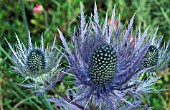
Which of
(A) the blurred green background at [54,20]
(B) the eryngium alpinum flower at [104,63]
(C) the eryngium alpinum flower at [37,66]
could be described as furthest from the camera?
(A) the blurred green background at [54,20]

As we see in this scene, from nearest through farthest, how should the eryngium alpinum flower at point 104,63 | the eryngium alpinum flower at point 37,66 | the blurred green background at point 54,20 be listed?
1. the eryngium alpinum flower at point 104,63
2. the eryngium alpinum flower at point 37,66
3. the blurred green background at point 54,20

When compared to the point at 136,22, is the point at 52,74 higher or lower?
lower

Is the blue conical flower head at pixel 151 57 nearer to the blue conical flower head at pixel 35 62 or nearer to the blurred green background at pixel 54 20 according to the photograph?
the blue conical flower head at pixel 35 62

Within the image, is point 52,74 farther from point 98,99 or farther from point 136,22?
point 136,22

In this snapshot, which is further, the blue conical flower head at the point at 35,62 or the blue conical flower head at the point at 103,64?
the blue conical flower head at the point at 35,62

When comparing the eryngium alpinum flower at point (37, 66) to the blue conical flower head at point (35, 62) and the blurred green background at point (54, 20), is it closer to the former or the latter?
the blue conical flower head at point (35, 62)

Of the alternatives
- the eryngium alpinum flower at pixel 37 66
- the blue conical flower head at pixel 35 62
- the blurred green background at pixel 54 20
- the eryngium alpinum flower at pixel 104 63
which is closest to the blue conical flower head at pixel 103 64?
the eryngium alpinum flower at pixel 104 63

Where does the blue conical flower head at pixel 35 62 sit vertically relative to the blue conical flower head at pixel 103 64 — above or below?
above

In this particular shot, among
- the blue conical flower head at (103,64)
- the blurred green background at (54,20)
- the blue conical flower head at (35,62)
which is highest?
the blurred green background at (54,20)

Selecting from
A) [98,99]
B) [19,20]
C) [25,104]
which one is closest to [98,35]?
[98,99]
